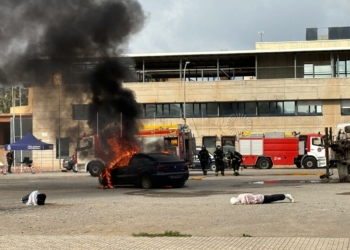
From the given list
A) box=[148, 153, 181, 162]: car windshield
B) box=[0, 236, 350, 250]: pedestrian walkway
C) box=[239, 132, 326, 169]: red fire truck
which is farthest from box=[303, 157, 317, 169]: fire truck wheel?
box=[0, 236, 350, 250]: pedestrian walkway

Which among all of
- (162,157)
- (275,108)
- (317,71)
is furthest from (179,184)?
(317,71)

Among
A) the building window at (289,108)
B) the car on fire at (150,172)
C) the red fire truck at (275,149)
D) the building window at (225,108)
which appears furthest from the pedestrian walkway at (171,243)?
the building window at (225,108)

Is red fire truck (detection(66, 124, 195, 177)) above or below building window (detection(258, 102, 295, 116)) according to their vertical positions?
below

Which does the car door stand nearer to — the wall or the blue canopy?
the blue canopy

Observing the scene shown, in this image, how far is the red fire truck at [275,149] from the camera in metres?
48.7

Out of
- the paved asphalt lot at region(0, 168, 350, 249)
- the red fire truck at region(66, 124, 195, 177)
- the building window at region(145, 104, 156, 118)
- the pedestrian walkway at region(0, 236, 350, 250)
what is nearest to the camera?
the pedestrian walkway at region(0, 236, 350, 250)

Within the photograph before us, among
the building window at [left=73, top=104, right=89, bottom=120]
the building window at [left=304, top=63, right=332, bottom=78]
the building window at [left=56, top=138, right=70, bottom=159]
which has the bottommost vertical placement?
the building window at [left=56, top=138, right=70, bottom=159]

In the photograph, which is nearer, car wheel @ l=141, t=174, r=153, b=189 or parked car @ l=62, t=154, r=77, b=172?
car wheel @ l=141, t=174, r=153, b=189

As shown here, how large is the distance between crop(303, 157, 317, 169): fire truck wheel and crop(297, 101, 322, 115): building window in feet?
35.0

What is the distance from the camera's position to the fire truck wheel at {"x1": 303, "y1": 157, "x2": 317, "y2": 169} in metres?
47.7

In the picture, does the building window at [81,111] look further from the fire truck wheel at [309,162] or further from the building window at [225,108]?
the building window at [225,108]

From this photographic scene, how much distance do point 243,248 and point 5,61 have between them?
61.5 ft

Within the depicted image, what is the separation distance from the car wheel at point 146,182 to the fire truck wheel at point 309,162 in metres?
24.0

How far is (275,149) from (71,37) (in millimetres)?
25311
